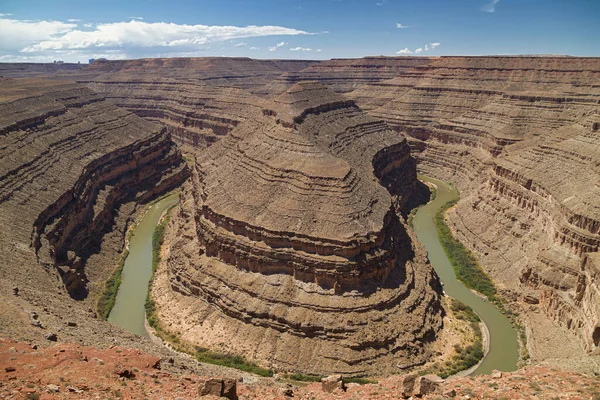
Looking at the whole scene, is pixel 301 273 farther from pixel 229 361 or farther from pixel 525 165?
pixel 525 165

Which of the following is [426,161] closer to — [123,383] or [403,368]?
[403,368]

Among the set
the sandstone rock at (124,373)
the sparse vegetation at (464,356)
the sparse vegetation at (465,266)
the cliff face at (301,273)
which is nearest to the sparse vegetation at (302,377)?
the cliff face at (301,273)

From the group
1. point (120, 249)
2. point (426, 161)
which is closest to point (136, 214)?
point (120, 249)

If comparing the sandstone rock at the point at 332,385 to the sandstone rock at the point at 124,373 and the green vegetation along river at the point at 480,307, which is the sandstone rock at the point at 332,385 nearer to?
the sandstone rock at the point at 124,373

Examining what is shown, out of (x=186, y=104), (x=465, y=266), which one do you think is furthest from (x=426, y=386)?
(x=186, y=104)

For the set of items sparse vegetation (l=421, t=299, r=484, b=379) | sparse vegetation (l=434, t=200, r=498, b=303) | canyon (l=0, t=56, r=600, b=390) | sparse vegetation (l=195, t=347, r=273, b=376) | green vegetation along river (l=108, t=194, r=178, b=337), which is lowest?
green vegetation along river (l=108, t=194, r=178, b=337)

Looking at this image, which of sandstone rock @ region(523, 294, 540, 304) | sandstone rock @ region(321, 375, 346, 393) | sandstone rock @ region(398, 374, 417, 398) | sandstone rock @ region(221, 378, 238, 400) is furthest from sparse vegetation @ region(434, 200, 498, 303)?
sandstone rock @ region(221, 378, 238, 400)

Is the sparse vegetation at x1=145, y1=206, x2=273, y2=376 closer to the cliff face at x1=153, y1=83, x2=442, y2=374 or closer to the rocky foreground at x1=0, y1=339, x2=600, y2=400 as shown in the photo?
the cliff face at x1=153, y1=83, x2=442, y2=374
